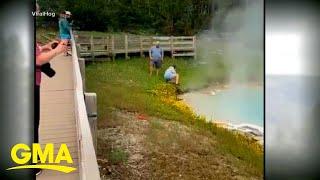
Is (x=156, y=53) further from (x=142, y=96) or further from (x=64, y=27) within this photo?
(x=64, y=27)

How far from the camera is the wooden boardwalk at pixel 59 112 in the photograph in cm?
241

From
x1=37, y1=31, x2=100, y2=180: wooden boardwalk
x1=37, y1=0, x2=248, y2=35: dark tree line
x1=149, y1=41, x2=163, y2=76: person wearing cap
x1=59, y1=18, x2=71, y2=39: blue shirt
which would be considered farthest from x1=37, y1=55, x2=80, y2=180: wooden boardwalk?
x1=149, y1=41, x2=163, y2=76: person wearing cap

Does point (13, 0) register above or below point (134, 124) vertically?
above

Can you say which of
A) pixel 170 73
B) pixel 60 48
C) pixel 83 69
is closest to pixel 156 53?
pixel 170 73

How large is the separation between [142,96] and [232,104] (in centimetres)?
46

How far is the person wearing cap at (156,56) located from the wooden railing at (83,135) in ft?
1.22

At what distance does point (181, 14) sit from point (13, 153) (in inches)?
43.0

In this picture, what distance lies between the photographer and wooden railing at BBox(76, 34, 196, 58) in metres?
2.55

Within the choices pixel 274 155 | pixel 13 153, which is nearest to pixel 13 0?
pixel 13 153

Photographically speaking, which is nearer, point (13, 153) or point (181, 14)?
→ point (13, 153)

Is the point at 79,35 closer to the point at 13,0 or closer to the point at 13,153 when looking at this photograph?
the point at 13,0

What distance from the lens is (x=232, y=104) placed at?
2527 mm

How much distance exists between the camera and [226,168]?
2.47 m

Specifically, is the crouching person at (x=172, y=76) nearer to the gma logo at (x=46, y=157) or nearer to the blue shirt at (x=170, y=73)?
the blue shirt at (x=170, y=73)
